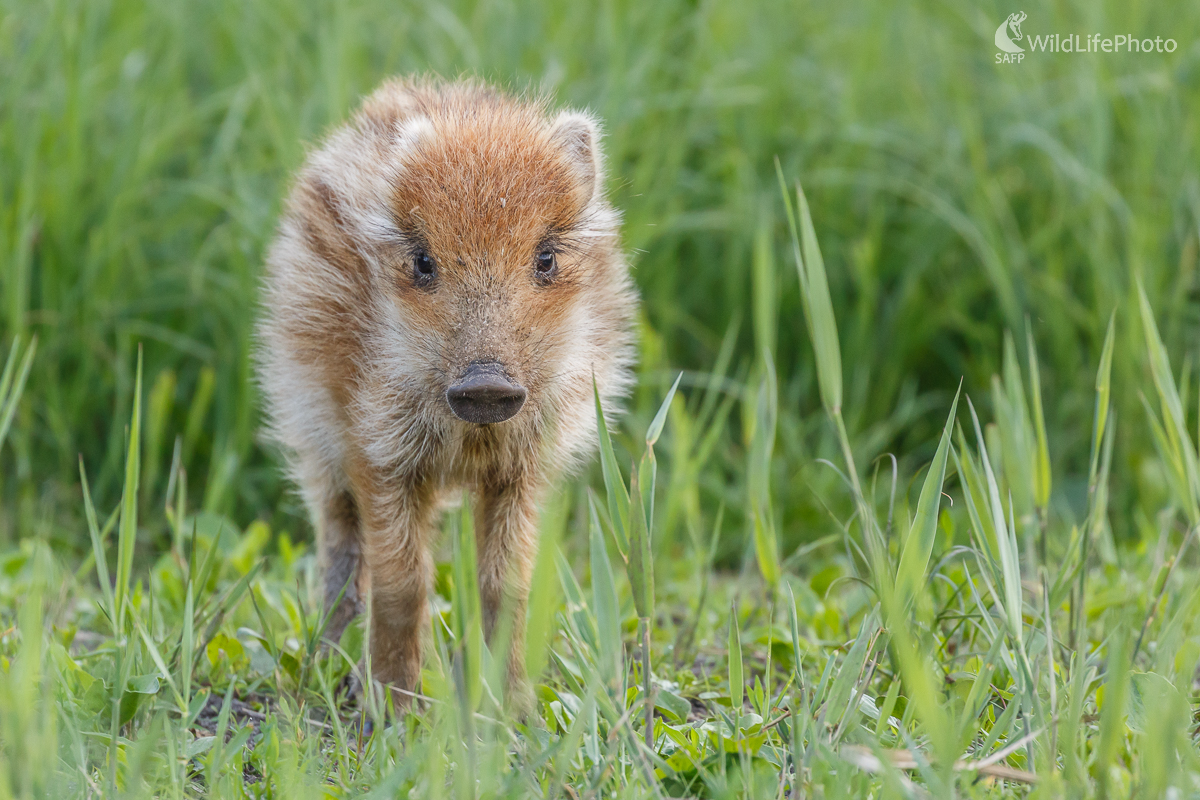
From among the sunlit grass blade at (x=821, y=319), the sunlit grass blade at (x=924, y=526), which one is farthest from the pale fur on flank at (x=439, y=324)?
the sunlit grass blade at (x=924, y=526)

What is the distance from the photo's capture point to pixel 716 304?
5484 millimetres

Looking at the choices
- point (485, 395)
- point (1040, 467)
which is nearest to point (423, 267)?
point (485, 395)

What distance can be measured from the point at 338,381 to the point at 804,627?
1.45m

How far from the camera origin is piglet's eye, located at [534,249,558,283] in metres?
3.03

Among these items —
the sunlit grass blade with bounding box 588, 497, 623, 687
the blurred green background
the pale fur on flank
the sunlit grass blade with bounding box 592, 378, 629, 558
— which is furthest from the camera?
the blurred green background

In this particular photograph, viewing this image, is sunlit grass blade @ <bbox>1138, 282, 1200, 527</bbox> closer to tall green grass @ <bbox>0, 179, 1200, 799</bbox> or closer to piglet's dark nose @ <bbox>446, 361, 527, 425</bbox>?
tall green grass @ <bbox>0, 179, 1200, 799</bbox>

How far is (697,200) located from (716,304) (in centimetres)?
48

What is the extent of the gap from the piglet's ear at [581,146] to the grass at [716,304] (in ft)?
2.00

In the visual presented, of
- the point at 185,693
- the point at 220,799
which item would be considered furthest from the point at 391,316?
the point at 220,799

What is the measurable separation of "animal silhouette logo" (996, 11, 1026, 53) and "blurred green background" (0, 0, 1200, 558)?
7cm

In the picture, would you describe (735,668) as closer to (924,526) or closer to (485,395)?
(924,526)

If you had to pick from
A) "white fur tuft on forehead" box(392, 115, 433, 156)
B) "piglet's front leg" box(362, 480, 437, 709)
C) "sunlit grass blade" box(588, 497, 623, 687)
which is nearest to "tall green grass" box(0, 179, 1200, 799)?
"sunlit grass blade" box(588, 497, 623, 687)

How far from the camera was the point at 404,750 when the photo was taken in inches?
97.7

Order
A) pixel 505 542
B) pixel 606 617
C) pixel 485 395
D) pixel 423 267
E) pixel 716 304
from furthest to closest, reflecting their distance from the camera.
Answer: pixel 716 304 < pixel 505 542 < pixel 423 267 < pixel 485 395 < pixel 606 617
